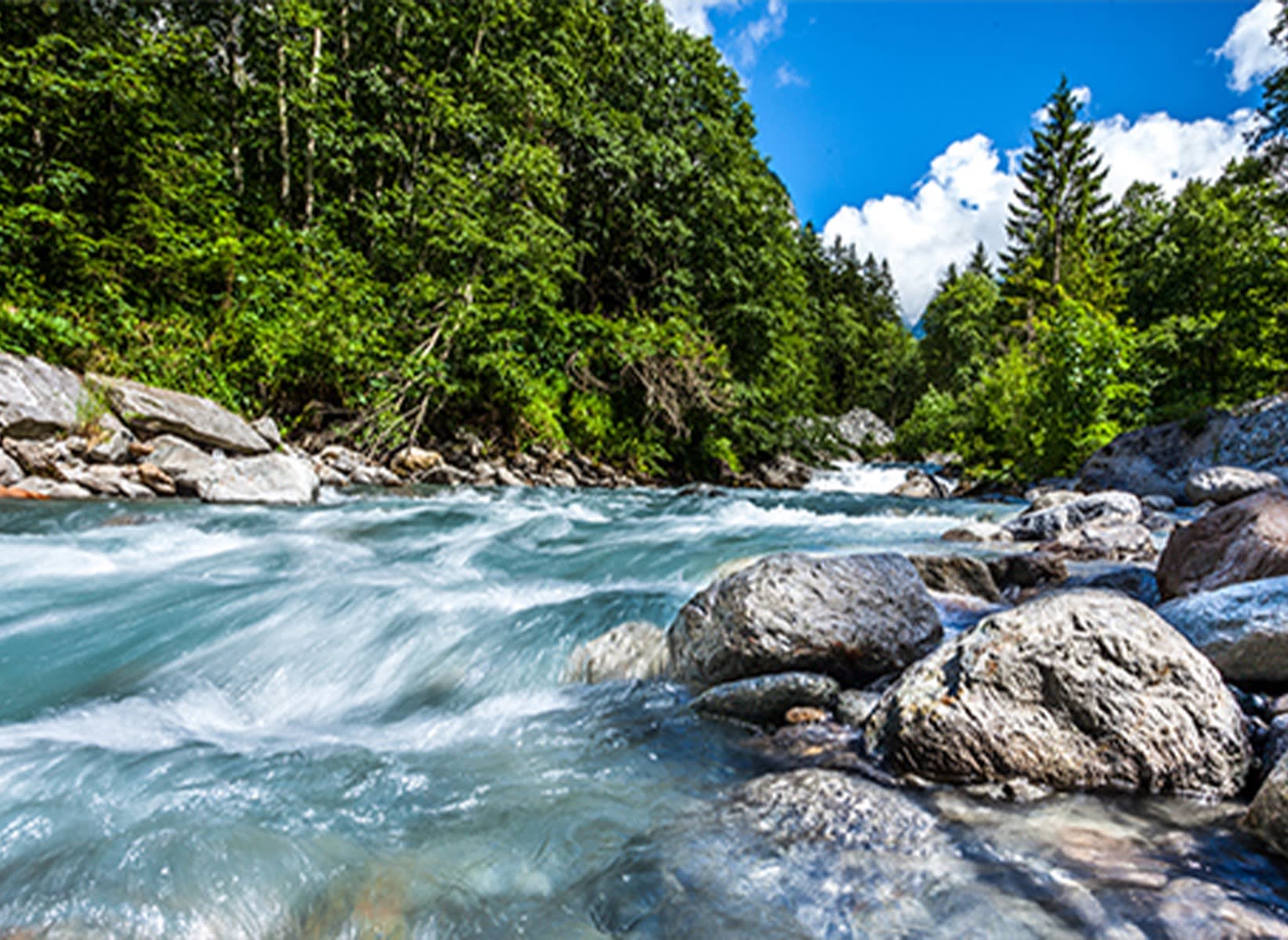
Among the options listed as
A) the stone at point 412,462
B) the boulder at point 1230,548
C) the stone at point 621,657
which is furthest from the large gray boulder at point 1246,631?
the stone at point 412,462

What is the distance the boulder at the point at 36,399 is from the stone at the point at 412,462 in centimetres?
474

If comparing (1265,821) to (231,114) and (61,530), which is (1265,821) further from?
(231,114)

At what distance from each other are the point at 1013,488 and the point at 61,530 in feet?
53.7

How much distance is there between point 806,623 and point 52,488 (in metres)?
8.84

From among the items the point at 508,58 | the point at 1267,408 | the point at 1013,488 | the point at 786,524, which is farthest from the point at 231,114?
the point at 1267,408

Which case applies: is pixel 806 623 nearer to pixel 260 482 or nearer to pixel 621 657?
pixel 621 657

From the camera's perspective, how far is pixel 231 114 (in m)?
13.7

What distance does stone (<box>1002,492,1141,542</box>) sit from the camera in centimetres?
733

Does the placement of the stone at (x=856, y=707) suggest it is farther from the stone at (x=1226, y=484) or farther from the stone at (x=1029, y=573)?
the stone at (x=1226, y=484)

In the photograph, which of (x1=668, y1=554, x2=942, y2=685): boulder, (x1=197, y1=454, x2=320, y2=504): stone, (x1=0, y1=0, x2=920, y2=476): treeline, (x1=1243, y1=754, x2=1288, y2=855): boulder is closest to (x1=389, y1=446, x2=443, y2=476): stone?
(x1=0, y1=0, x2=920, y2=476): treeline

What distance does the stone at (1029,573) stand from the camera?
5062 mm

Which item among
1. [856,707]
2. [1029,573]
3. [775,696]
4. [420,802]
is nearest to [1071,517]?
[1029,573]

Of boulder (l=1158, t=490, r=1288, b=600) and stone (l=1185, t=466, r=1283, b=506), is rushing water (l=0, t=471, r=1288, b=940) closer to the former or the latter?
boulder (l=1158, t=490, r=1288, b=600)

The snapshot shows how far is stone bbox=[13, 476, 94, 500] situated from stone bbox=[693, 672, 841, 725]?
8347 millimetres
